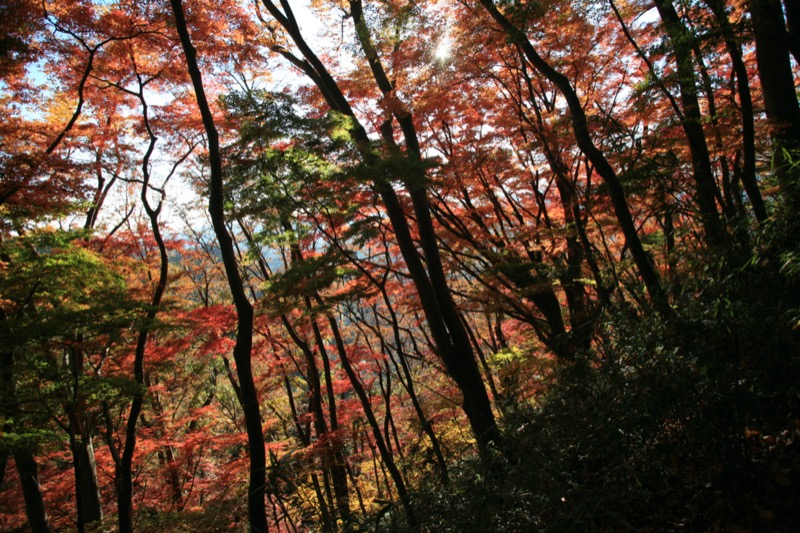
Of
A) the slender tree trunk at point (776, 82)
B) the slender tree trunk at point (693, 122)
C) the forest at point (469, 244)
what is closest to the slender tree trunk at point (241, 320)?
the forest at point (469, 244)

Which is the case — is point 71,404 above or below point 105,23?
below

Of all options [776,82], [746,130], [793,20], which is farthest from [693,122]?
[793,20]

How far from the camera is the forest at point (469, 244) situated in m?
2.31

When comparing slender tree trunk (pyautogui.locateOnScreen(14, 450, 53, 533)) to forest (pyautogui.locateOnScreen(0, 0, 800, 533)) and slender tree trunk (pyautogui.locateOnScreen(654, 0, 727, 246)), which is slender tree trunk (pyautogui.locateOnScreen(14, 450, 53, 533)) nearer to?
forest (pyautogui.locateOnScreen(0, 0, 800, 533))

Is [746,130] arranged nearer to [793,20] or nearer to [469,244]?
[793,20]

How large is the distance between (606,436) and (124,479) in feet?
25.5

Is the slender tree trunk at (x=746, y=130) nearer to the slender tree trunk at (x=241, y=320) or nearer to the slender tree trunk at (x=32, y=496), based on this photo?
the slender tree trunk at (x=241, y=320)

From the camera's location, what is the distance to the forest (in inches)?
90.8

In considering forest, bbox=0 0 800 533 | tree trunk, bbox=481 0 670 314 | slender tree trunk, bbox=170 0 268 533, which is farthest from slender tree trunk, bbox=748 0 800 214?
slender tree trunk, bbox=170 0 268 533

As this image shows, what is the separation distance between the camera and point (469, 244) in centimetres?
779

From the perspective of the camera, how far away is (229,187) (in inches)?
241

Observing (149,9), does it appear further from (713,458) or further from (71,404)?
(713,458)

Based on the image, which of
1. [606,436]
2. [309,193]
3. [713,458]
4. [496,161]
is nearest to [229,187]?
[309,193]

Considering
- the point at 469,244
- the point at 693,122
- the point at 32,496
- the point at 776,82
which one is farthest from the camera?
the point at 469,244
